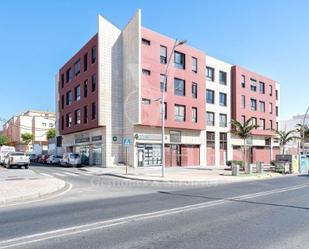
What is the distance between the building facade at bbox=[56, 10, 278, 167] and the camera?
108 ft

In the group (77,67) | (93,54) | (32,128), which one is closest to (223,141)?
(93,54)

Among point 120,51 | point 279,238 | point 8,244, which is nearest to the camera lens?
point 8,244

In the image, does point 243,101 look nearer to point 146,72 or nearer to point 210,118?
point 210,118

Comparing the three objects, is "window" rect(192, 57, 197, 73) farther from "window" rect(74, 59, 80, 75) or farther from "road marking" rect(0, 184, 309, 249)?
"road marking" rect(0, 184, 309, 249)

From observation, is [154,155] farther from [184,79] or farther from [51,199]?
[51,199]

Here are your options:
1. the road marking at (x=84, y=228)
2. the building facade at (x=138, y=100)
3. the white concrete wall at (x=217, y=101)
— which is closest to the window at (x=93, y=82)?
the building facade at (x=138, y=100)

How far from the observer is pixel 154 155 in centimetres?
3466

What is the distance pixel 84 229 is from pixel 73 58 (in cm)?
3824

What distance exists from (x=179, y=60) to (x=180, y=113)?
639 cm

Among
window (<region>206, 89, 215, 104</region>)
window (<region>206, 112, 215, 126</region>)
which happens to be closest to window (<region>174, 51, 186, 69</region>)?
window (<region>206, 89, 215, 104</region>)

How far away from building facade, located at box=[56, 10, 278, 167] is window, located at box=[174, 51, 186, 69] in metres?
0.12

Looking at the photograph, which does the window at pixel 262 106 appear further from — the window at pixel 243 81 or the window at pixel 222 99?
the window at pixel 222 99

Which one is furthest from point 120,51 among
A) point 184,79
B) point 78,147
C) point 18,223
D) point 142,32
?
point 18,223

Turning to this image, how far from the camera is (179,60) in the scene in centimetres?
3681
